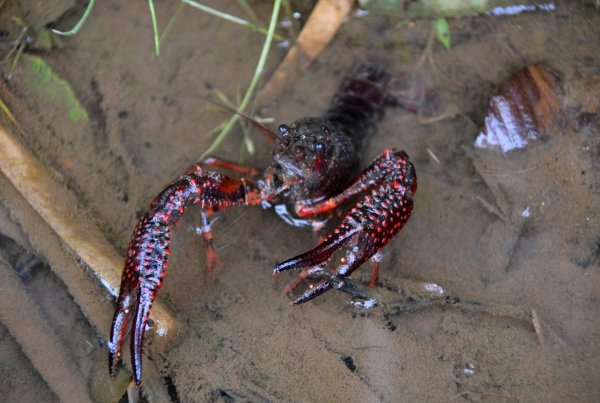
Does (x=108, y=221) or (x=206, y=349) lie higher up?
(x=108, y=221)

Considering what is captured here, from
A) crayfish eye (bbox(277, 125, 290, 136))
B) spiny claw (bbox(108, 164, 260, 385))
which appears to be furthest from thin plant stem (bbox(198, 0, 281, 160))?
crayfish eye (bbox(277, 125, 290, 136))

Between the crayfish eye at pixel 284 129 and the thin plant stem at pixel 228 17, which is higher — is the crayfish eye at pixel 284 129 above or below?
below

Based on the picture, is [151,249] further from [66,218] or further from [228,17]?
[228,17]

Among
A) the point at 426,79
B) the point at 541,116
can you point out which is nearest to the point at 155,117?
the point at 426,79

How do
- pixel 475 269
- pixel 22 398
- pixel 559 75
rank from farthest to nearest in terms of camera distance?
pixel 559 75, pixel 475 269, pixel 22 398

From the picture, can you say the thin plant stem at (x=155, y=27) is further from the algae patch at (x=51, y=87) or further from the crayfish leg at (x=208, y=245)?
the crayfish leg at (x=208, y=245)

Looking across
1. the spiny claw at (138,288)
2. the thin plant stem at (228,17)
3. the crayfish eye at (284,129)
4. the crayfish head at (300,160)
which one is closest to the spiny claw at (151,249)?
the spiny claw at (138,288)

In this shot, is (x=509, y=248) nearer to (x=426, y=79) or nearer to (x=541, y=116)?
(x=541, y=116)
